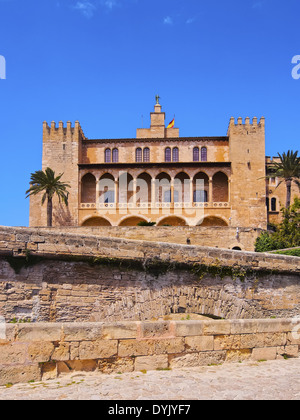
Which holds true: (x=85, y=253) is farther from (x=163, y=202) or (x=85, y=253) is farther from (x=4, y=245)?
(x=163, y=202)

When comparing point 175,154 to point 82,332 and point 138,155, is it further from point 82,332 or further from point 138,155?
point 82,332

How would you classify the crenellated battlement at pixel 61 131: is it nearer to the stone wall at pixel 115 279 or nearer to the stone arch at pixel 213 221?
the stone arch at pixel 213 221

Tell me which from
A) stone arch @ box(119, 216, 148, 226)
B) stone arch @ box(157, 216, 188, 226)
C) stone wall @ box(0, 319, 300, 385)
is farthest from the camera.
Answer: stone arch @ box(119, 216, 148, 226)

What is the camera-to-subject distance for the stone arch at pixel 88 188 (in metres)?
45.7

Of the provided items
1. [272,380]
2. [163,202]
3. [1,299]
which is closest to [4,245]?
[1,299]

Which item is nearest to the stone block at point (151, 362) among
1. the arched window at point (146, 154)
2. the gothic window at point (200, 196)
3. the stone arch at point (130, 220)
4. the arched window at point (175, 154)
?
the stone arch at point (130, 220)

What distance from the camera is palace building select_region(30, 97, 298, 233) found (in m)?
43.4

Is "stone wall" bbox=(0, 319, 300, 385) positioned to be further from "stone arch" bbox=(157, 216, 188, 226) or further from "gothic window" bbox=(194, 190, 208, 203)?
"gothic window" bbox=(194, 190, 208, 203)

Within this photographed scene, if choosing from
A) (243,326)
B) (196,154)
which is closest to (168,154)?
(196,154)

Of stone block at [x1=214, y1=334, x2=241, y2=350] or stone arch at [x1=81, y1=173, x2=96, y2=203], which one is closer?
stone block at [x1=214, y1=334, x2=241, y2=350]

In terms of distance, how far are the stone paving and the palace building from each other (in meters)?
36.8

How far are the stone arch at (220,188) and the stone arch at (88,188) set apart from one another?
1375 cm

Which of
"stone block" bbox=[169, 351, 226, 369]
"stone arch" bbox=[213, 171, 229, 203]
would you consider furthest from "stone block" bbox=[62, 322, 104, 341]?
"stone arch" bbox=[213, 171, 229, 203]

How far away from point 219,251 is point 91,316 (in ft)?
12.1
